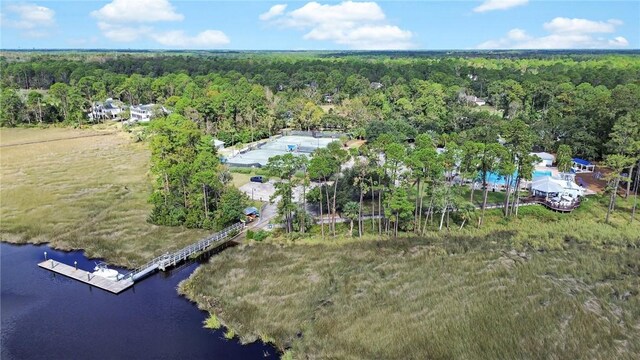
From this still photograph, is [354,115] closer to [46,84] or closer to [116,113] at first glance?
[116,113]

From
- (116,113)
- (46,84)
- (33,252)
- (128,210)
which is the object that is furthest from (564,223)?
(46,84)

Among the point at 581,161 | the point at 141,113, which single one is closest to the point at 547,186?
the point at 581,161

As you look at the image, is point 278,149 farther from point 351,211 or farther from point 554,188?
point 554,188

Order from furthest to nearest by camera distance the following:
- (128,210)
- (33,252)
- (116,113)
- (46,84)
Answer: (46,84)
(116,113)
(128,210)
(33,252)

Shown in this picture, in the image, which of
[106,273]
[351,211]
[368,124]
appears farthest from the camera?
[368,124]

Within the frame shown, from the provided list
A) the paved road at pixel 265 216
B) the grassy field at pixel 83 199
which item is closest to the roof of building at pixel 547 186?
the paved road at pixel 265 216
